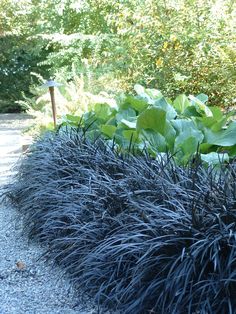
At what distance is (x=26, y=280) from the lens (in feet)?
11.9

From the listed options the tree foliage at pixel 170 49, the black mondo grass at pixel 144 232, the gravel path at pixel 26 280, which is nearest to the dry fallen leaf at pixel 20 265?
the gravel path at pixel 26 280

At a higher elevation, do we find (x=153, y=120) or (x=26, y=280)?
(x=153, y=120)

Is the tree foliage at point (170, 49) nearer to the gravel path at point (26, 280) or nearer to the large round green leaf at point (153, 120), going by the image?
the large round green leaf at point (153, 120)

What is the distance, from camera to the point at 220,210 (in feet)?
9.34

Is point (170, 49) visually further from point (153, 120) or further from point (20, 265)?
point (20, 265)

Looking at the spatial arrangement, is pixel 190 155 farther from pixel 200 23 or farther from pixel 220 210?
pixel 200 23

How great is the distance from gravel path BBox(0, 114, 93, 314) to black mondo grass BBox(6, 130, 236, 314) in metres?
0.11

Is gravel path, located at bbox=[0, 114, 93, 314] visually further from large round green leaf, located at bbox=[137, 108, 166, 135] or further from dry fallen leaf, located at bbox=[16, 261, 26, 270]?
large round green leaf, located at bbox=[137, 108, 166, 135]

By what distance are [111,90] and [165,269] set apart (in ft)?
23.7

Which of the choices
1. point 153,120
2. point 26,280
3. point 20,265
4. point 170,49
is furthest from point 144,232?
point 170,49

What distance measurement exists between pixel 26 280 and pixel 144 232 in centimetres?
109

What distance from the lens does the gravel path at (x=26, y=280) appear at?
3211 mm

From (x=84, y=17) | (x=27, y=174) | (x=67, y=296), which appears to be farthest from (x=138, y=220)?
(x=84, y=17)

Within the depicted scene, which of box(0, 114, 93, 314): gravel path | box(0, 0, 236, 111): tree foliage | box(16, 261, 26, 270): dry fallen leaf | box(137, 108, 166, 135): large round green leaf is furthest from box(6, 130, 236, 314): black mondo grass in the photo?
box(0, 0, 236, 111): tree foliage
